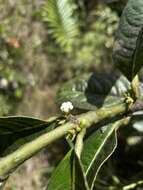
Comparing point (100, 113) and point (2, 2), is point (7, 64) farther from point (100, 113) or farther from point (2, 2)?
point (100, 113)

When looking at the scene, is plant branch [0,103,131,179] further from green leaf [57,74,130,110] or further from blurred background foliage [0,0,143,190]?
blurred background foliage [0,0,143,190]

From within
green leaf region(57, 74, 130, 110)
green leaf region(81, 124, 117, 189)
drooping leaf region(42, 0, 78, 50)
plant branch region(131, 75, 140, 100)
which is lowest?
drooping leaf region(42, 0, 78, 50)

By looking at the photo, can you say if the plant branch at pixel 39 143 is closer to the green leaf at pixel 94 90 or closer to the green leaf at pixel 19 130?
the green leaf at pixel 19 130

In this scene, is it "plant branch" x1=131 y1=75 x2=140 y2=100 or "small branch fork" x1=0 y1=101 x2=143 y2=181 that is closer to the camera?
"small branch fork" x1=0 y1=101 x2=143 y2=181

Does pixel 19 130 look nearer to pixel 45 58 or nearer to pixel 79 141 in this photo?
pixel 79 141

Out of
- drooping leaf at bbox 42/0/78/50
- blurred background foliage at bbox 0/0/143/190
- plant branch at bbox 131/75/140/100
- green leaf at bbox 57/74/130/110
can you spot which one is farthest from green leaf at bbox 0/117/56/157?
blurred background foliage at bbox 0/0/143/190

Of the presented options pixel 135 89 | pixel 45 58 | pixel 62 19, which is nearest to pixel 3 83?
pixel 45 58

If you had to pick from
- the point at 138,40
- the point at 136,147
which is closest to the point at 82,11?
the point at 136,147
